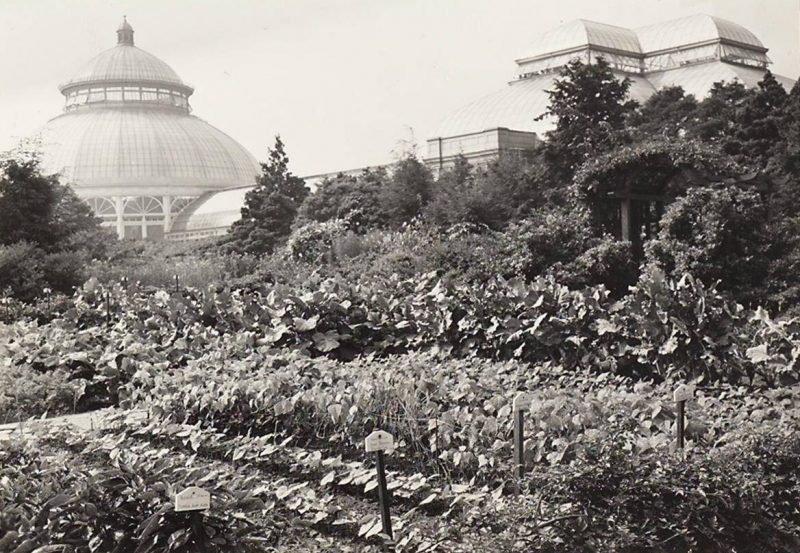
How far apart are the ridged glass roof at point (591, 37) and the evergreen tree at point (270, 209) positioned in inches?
358

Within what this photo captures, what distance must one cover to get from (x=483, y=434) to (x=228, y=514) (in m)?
2.13

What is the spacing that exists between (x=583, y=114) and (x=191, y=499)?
18.8 metres

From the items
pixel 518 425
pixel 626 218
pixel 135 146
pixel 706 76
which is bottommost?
pixel 518 425

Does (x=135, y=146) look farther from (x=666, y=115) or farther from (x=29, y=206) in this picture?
(x=666, y=115)

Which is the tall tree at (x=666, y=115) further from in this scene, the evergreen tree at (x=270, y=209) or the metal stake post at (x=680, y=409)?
the metal stake post at (x=680, y=409)

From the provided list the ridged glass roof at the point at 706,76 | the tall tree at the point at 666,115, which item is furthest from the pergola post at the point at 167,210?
the ridged glass roof at the point at 706,76

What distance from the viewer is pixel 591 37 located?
24.9 metres

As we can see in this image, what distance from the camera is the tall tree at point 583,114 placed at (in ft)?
67.7

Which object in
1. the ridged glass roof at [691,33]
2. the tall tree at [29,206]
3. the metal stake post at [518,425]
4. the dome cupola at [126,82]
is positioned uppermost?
the ridged glass roof at [691,33]

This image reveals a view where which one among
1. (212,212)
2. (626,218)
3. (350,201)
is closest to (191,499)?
(626,218)

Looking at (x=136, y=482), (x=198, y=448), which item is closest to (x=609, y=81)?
(x=198, y=448)

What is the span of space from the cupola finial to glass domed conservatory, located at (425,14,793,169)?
14.2m

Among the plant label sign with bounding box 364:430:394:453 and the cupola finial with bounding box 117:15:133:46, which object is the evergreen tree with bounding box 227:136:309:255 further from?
the plant label sign with bounding box 364:430:394:453

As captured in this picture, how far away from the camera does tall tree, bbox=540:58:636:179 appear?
67.7 feet
